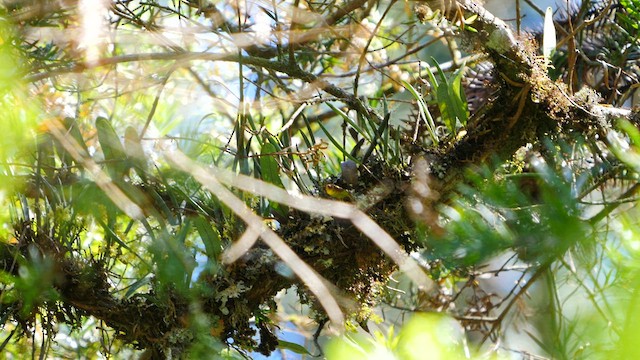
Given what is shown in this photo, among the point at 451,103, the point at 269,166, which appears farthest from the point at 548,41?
the point at 269,166

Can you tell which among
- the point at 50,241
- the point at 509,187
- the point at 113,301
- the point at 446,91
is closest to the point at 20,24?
the point at 50,241

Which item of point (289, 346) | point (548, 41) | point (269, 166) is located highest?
point (548, 41)

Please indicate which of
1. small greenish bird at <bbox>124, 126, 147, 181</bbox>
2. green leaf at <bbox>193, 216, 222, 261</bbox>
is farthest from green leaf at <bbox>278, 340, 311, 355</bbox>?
small greenish bird at <bbox>124, 126, 147, 181</bbox>

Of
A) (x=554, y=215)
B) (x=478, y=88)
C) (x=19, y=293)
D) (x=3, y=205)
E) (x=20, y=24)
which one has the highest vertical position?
(x=478, y=88)

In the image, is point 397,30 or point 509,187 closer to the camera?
point 509,187

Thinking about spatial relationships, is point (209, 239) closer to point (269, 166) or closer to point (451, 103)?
point (269, 166)

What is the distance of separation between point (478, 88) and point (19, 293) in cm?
107

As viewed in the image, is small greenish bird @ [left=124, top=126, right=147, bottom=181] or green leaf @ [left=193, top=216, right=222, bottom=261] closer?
green leaf @ [left=193, top=216, right=222, bottom=261]

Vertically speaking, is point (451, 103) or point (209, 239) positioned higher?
point (451, 103)

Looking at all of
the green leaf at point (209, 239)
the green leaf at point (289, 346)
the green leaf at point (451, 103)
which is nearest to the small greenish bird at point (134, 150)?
the green leaf at point (209, 239)

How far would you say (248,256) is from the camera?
2.98 feet

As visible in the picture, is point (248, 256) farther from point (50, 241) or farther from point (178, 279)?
point (50, 241)

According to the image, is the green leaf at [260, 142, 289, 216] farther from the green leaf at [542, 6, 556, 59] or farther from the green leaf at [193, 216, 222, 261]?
the green leaf at [542, 6, 556, 59]

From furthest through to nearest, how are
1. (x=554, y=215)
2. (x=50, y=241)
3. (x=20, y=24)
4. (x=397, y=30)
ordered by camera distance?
1. (x=397, y=30)
2. (x=20, y=24)
3. (x=50, y=241)
4. (x=554, y=215)
